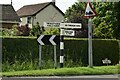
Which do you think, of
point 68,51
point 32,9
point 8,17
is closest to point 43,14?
point 32,9

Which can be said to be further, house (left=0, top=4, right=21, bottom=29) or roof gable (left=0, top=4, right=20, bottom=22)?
roof gable (left=0, top=4, right=20, bottom=22)

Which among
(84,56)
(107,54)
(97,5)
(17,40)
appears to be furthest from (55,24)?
(97,5)

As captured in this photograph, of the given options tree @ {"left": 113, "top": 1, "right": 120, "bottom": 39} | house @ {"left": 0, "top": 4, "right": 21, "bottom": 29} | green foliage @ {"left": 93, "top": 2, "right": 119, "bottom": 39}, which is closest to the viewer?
tree @ {"left": 113, "top": 1, "right": 120, "bottom": 39}

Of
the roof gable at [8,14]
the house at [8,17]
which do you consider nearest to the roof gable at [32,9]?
the roof gable at [8,14]

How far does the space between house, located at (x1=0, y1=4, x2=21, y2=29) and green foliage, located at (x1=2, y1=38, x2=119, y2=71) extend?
103ft

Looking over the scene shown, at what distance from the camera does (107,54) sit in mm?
22781

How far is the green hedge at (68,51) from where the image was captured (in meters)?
18.9

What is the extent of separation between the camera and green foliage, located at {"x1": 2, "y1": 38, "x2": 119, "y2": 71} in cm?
1834

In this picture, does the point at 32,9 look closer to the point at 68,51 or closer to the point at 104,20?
the point at 104,20

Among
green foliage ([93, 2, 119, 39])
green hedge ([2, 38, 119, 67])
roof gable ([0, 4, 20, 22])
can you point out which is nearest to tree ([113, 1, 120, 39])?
green foliage ([93, 2, 119, 39])

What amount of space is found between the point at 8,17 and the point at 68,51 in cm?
3536

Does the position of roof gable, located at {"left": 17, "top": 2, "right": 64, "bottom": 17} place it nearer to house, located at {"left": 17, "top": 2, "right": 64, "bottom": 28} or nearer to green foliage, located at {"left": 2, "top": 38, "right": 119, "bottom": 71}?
house, located at {"left": 17, "top": 2, "right": 64, "bottom": 28}

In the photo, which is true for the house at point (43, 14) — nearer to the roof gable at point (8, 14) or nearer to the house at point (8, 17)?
the roof gable at point (8, 14)

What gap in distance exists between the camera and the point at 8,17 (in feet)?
180
